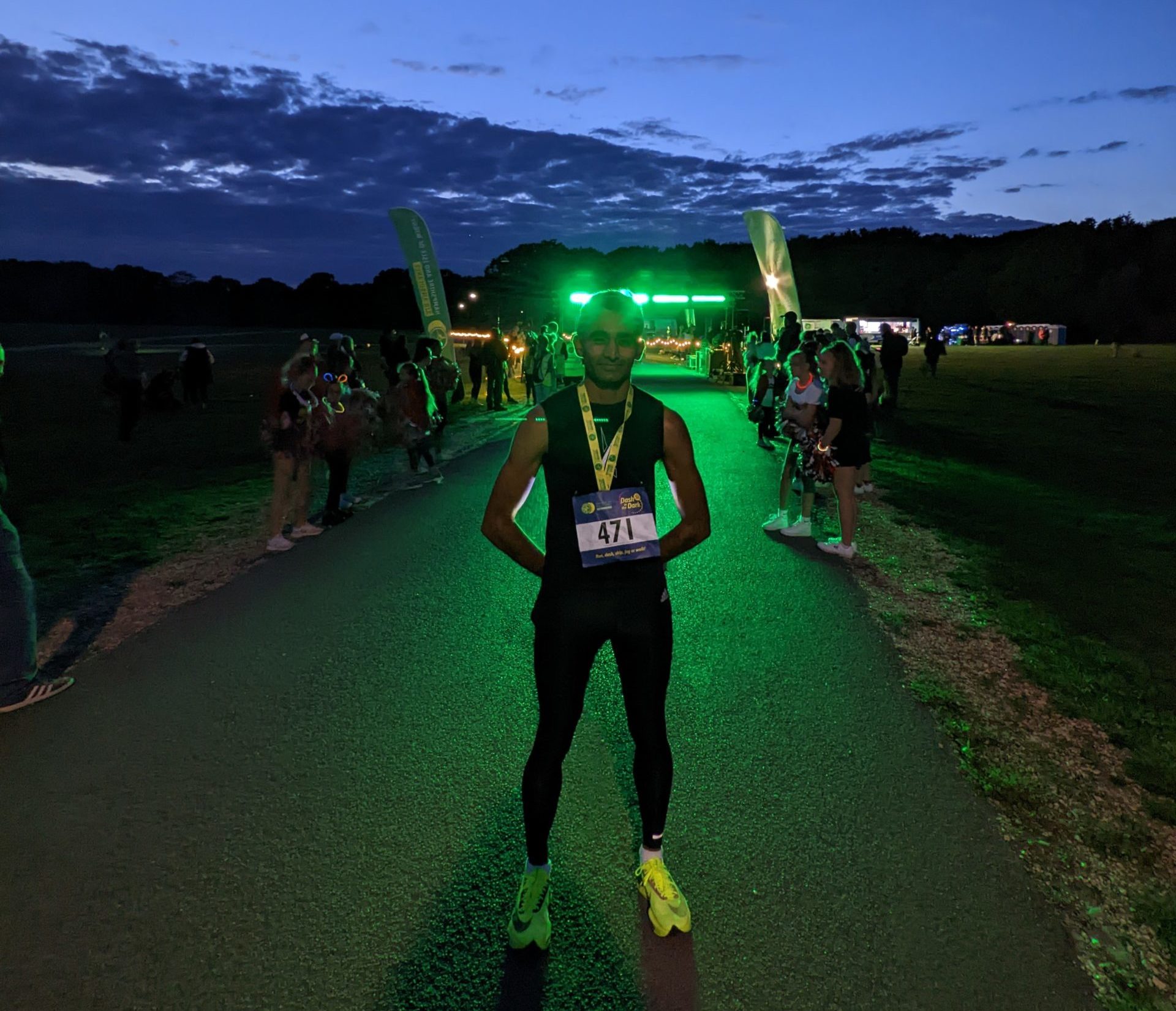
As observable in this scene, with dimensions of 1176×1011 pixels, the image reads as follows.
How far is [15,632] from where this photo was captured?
4531mm

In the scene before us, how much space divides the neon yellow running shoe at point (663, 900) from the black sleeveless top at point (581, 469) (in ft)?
3.40

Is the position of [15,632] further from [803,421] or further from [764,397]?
[764,397]

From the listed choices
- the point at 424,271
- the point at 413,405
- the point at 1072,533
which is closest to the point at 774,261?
the point at 424,271

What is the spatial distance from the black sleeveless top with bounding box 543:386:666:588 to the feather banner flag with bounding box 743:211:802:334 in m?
16.8

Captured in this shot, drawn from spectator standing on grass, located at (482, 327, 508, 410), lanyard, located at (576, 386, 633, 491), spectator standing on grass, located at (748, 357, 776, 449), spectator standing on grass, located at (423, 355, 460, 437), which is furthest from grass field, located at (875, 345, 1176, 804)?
spectator standing on grass, located at (482, 327, 508, 410)

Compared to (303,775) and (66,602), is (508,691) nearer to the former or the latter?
(303,775)

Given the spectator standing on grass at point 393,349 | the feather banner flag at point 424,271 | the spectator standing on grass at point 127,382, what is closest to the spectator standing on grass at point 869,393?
the spectator standing on grass at point 393,349

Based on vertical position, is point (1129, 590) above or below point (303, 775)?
below

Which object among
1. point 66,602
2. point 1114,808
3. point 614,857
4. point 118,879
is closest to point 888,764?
point 1114,808

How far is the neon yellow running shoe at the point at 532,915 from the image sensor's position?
2707mm

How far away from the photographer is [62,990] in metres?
2.52

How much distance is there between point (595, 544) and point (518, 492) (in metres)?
0.32

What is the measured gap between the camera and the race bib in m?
2.57

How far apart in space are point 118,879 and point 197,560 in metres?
5.08
